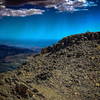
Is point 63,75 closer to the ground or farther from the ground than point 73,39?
closer to the ground

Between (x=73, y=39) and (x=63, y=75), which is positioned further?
(x=73, y=39)

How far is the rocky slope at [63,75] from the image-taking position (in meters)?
6.05

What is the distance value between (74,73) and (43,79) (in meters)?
1.41

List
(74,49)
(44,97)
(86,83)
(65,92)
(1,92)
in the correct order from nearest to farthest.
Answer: (1,92)
(44,97)
(65,92)
(86,83)
(74,49)

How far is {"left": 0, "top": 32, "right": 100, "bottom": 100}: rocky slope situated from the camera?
605cm

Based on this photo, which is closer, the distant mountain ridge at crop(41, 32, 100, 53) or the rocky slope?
the rocky slope

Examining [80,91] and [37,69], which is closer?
[80,91]

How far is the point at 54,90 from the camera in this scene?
6.73 meters

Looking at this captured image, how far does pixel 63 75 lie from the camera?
7867 millimetres

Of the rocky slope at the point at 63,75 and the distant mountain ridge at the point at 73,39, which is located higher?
the distant mountain ridge at the point at 73,39

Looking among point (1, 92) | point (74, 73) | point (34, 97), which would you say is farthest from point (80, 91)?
point (1, 92)

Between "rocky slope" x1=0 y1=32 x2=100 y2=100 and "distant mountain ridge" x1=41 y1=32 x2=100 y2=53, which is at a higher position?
"distant mountain ridge" x1=41 y1=32 x2=100 y2=53

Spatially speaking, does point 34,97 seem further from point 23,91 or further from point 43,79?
point 43,79

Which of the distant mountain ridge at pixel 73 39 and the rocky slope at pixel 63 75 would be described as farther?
the distant mountain ridge at pixel 73 39
